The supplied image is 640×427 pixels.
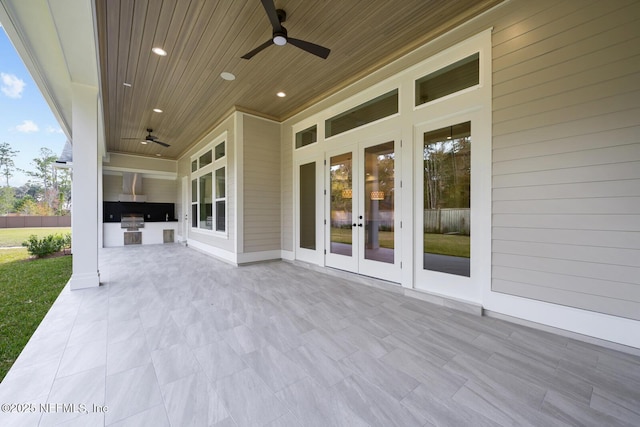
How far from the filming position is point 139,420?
1.32 metres

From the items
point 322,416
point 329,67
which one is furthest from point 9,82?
point 322,416

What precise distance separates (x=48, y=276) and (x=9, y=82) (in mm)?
3405

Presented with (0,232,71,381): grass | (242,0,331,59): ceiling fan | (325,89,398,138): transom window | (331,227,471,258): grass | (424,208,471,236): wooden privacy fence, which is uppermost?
(242,0,331,59): ceiling fan

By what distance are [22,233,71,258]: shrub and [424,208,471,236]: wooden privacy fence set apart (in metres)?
9.30

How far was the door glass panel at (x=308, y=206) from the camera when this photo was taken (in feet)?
16.9

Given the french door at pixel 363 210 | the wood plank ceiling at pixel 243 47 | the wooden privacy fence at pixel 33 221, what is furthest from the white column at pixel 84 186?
the wooden privacy fence at pixel 33 221

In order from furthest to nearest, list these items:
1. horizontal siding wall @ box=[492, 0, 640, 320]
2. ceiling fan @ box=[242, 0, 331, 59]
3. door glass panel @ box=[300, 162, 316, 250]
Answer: door glass panel @ box=[300, 162, 316, 250] < ceiling fan @ box=[242, 0, 331, 59] < horizontal siding wall @ box=[492, 0, 640, 320]

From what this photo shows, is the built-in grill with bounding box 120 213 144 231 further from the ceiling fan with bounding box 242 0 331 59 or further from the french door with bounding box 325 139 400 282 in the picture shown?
the ceiling fan with bounding box 242 0 331 59

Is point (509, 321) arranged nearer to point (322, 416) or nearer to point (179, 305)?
point (322, 416)

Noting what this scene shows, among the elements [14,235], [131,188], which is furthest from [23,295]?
[14,235]

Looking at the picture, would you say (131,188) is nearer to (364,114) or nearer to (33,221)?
(33,221)

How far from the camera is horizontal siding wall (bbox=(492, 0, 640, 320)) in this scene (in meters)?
2.00

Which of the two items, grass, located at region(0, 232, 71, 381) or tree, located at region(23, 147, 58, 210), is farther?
tree, located at region(23, 147, 58, 210)

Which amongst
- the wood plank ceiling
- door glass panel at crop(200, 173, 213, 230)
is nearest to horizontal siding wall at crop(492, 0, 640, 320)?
the wood plank ceiling
